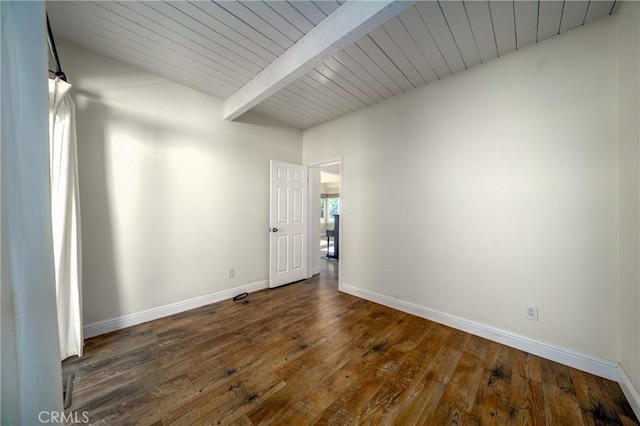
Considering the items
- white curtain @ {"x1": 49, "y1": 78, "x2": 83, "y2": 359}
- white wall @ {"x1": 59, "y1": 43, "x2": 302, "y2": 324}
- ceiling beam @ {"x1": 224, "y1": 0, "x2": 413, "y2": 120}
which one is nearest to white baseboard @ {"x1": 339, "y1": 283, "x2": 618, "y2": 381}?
white wall @ {"x1": 59, "y1": 43, "x2": 302, "y2": 324}

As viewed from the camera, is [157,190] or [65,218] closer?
[65,218]

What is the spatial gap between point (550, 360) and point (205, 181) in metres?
3.79

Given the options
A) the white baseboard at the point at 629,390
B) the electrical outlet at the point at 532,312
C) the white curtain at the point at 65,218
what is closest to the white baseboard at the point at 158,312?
the white curtain at the point at 65,218

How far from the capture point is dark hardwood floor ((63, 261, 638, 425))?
52.2 inches

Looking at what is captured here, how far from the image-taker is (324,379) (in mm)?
1593

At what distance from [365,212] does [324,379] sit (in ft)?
6.55

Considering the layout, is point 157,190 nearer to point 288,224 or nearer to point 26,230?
point 288,224

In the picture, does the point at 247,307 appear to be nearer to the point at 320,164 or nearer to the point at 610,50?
the point at 320,164

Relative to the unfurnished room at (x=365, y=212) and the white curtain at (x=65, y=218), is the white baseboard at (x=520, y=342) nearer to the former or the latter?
the unfurnished room at (x=365, y=212)

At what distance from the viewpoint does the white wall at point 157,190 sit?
6.83ft

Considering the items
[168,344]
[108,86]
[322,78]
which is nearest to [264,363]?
[168,344]

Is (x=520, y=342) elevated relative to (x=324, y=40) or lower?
lower

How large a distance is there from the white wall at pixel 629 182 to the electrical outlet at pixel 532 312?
429 millimetres

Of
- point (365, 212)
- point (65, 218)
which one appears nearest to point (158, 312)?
point (65, 218)
